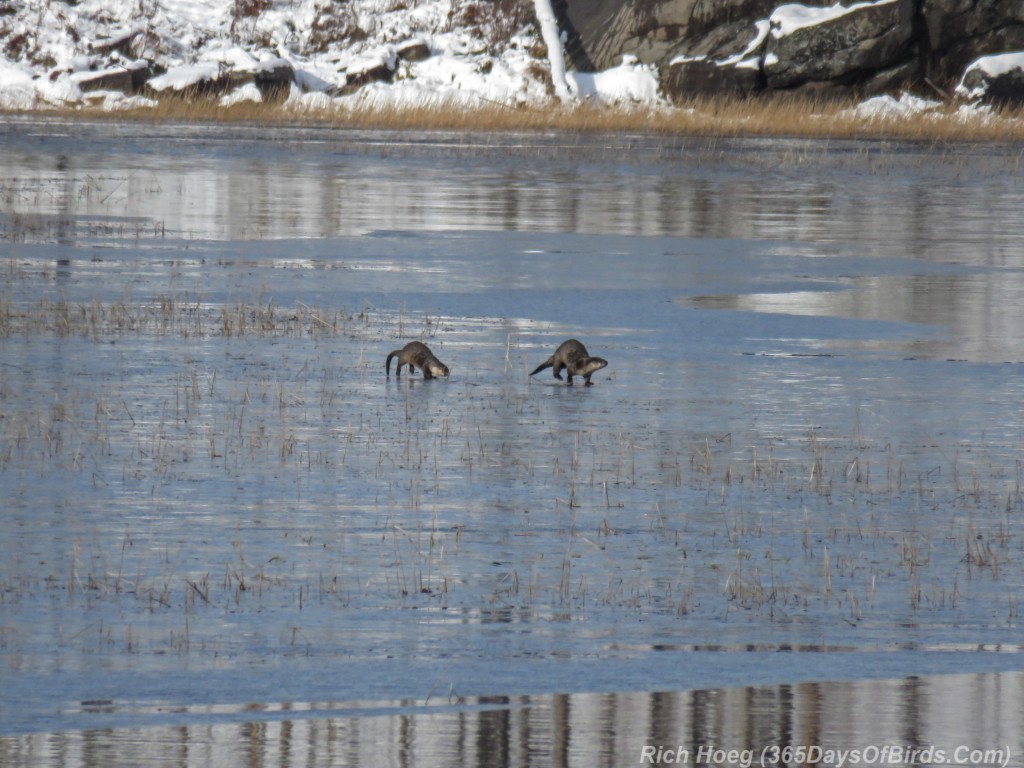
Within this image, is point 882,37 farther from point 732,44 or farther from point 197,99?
point 197,99

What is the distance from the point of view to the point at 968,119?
143 ft

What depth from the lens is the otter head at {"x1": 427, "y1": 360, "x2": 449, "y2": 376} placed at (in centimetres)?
1156

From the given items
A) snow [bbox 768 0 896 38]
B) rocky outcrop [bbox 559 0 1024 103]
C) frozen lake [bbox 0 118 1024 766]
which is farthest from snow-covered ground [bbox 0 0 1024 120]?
frozen lake [bbox 0 118 1024 766]

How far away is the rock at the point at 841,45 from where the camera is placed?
4678cm

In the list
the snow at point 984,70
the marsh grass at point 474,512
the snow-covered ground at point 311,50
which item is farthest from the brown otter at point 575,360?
the snow at point 984,70

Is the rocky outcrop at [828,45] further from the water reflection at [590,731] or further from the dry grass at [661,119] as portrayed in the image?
the water reflection at [590,731]

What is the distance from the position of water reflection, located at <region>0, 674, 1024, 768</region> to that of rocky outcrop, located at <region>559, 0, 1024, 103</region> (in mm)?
42196

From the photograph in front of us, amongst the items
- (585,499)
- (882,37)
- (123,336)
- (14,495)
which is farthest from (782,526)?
(882,37)

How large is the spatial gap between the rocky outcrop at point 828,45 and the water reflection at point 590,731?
42.2 metres

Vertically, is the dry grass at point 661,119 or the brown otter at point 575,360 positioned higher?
the dry grass at point 661,119

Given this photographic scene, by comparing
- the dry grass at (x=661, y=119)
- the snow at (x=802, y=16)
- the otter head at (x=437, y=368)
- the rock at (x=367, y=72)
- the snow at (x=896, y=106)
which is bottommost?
the otter head at (x=437, y=368)

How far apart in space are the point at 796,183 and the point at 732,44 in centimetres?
2011

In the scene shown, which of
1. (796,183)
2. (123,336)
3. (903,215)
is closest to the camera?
(123,336)

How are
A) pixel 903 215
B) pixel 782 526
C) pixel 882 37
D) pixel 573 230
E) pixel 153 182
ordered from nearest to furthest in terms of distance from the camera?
pixel 782 526
pixel 573 230
pixel 903 215
pixel 153 182
pixel 882 37
